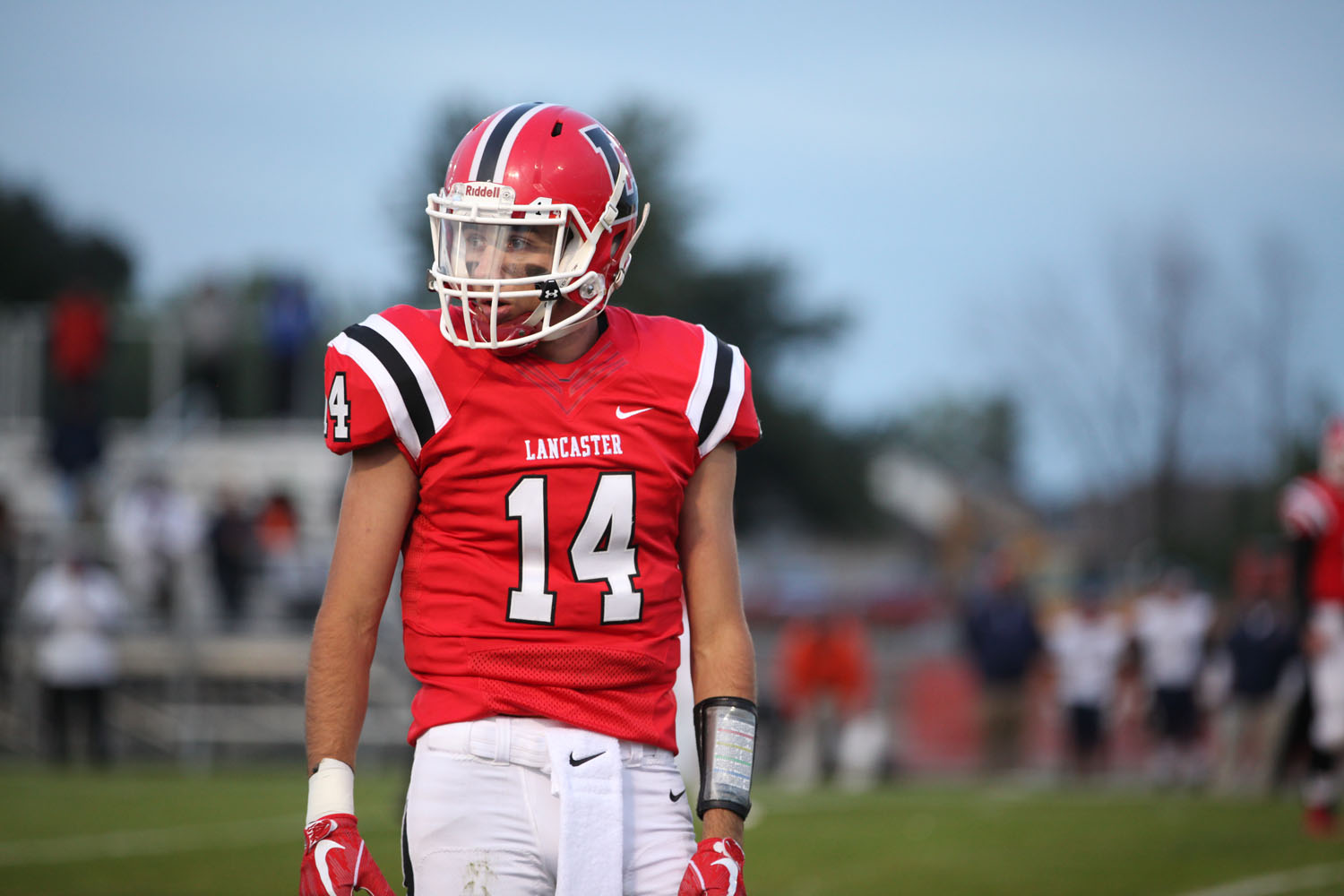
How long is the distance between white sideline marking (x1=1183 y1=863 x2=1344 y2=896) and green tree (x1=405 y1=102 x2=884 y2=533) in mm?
26774

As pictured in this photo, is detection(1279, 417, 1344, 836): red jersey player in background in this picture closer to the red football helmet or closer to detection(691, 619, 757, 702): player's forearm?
detection(691, 619, 757, 702): player's forearm

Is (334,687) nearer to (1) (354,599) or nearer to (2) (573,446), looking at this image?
(1) (354,599)

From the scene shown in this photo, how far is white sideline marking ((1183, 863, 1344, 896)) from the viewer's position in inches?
280

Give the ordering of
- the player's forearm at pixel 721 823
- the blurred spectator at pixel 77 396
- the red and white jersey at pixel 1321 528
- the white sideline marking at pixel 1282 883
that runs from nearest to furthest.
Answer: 1. the player's forearm at pixel 721 823
2. the white sideline marking at pixel 1282 883
3. the red and white jersey at pixel 1321 528
4. the blurred spectator at pixel 77 396

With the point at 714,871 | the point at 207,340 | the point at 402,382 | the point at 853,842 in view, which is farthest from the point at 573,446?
the point at 207,340

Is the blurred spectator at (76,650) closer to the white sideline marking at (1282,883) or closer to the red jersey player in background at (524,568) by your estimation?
the white sideline marking at (1282,883)

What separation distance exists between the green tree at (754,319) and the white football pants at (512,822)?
A: 102ft

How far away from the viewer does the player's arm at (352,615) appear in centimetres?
281

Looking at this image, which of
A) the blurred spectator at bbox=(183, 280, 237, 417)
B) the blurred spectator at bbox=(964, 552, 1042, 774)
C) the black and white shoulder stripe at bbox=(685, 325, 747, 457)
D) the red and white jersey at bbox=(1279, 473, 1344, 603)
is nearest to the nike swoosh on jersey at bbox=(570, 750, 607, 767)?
the black and white shoulder stripe at bbox=(685, 325, 747, 457)

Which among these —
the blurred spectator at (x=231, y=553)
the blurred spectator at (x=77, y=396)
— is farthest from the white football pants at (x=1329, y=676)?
the blurred spectator at (x=77, y=396)

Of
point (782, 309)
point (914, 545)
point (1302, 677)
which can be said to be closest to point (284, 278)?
point (1302, 677)

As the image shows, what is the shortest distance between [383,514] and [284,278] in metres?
15.1

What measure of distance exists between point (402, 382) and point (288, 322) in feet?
49.5

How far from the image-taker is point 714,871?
2.74 m
